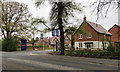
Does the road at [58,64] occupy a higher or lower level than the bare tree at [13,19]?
lower

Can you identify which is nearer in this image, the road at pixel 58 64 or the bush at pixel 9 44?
the road at pixel 58 64

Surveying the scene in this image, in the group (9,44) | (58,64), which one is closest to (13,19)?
(9,44)

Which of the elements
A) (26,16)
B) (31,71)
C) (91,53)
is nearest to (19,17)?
(26,16)

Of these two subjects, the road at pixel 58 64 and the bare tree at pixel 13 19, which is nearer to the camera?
the road at pixel 58 64

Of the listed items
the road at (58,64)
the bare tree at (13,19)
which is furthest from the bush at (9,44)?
the road at (58,64)

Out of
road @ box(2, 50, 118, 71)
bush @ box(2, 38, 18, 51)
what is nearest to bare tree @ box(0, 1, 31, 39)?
bush @ box(2, 38, 18, 51)

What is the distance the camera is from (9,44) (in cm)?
3111

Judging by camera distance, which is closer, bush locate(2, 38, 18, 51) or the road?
the road

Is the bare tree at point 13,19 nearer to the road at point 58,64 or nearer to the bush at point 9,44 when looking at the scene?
the bush at point 9,44

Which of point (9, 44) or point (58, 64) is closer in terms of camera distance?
point (58, 64)

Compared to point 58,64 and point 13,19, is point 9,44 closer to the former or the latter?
point 13,19

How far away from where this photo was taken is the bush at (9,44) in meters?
31.0

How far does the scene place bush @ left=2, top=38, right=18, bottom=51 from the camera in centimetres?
3105

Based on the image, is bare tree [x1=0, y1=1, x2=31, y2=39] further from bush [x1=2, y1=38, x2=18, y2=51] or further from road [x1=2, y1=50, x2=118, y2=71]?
road [x1=2, y1=50, x2=118, y2=71]
